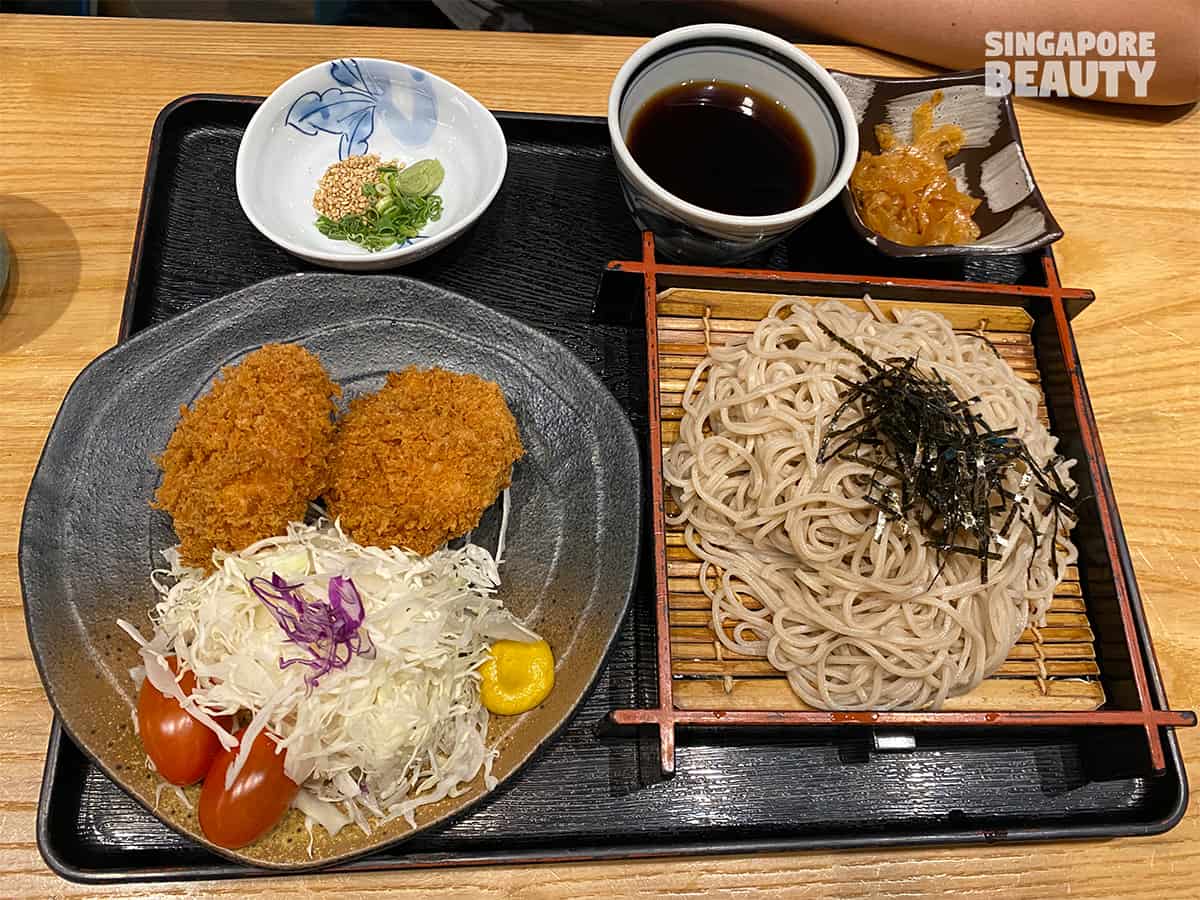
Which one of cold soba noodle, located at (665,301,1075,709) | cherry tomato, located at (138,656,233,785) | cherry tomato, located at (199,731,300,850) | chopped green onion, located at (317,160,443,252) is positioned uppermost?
chopped green onion, located at (317,160,443,252)

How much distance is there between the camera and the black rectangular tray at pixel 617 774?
1.50m

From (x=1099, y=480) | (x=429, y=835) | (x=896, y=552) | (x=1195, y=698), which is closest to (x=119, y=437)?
(x=429, y=835)

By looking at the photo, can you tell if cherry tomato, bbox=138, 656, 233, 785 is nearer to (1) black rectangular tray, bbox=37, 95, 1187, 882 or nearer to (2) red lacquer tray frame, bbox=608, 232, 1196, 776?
(1) black rectangular tray, bbox=37, 95, 1187, 882

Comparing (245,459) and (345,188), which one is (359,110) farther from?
(245,459)

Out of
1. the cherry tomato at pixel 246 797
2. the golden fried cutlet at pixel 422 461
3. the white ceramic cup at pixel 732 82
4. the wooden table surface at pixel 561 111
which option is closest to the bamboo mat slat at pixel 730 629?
the white ceramic cup at pixel 732 82

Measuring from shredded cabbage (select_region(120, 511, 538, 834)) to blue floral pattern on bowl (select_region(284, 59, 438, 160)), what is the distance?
1112 millimetres

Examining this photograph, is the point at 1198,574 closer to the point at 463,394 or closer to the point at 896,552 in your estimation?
the point at 896,552

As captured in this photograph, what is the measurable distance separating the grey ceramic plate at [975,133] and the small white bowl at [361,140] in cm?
96

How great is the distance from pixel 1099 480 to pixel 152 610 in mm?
2056

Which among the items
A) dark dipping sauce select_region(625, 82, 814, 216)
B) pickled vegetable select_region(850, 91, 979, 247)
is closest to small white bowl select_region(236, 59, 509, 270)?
dark dipping sauce select_region(625, 82, 814, 216)

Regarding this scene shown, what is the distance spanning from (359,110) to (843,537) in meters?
1.64

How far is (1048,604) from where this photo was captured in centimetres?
176

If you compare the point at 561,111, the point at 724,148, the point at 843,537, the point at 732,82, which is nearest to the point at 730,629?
the point at 843,537

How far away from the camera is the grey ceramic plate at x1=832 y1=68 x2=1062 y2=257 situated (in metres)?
2.00
